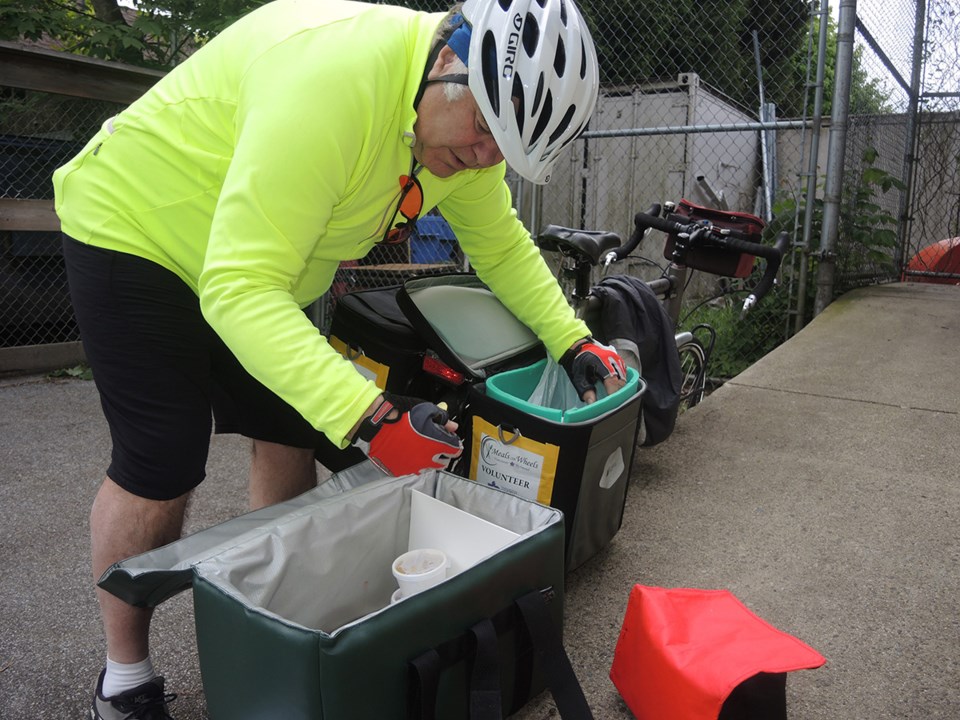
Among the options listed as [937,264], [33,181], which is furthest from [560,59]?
[937,264]

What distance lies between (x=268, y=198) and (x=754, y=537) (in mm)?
1871

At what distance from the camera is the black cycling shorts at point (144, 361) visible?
1481 mm

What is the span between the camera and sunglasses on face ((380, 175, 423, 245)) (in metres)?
1.58

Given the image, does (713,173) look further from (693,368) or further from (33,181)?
(33,181)

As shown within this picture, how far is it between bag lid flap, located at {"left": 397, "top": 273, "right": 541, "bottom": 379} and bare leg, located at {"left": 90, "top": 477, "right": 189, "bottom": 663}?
2.69 ft

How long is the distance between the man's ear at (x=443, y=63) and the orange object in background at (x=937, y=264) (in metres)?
6.34

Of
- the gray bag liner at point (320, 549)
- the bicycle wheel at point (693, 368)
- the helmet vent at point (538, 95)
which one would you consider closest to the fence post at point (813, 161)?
the bicycle wheel at point (693, 368)

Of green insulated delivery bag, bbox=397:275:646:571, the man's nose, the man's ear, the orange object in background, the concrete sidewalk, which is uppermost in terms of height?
the man's ear

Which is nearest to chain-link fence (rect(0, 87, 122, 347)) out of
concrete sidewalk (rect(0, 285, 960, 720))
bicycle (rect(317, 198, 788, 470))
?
concrete sidewalk (rect(0, 285, 960, 720))

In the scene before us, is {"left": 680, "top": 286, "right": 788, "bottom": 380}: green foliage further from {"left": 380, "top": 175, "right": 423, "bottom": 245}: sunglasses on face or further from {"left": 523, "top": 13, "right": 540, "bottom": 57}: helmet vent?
{"left": 523, "top": 13, "right": 540, "bottom": 57}: helmet vent

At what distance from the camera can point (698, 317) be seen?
5766 millimetres

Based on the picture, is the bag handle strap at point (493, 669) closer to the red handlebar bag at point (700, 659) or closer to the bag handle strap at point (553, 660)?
the bag handle strap at point (553, 660)

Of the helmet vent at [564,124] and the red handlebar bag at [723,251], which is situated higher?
the helmet vent at [564,124]

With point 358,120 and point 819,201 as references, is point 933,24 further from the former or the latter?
point 358,120
